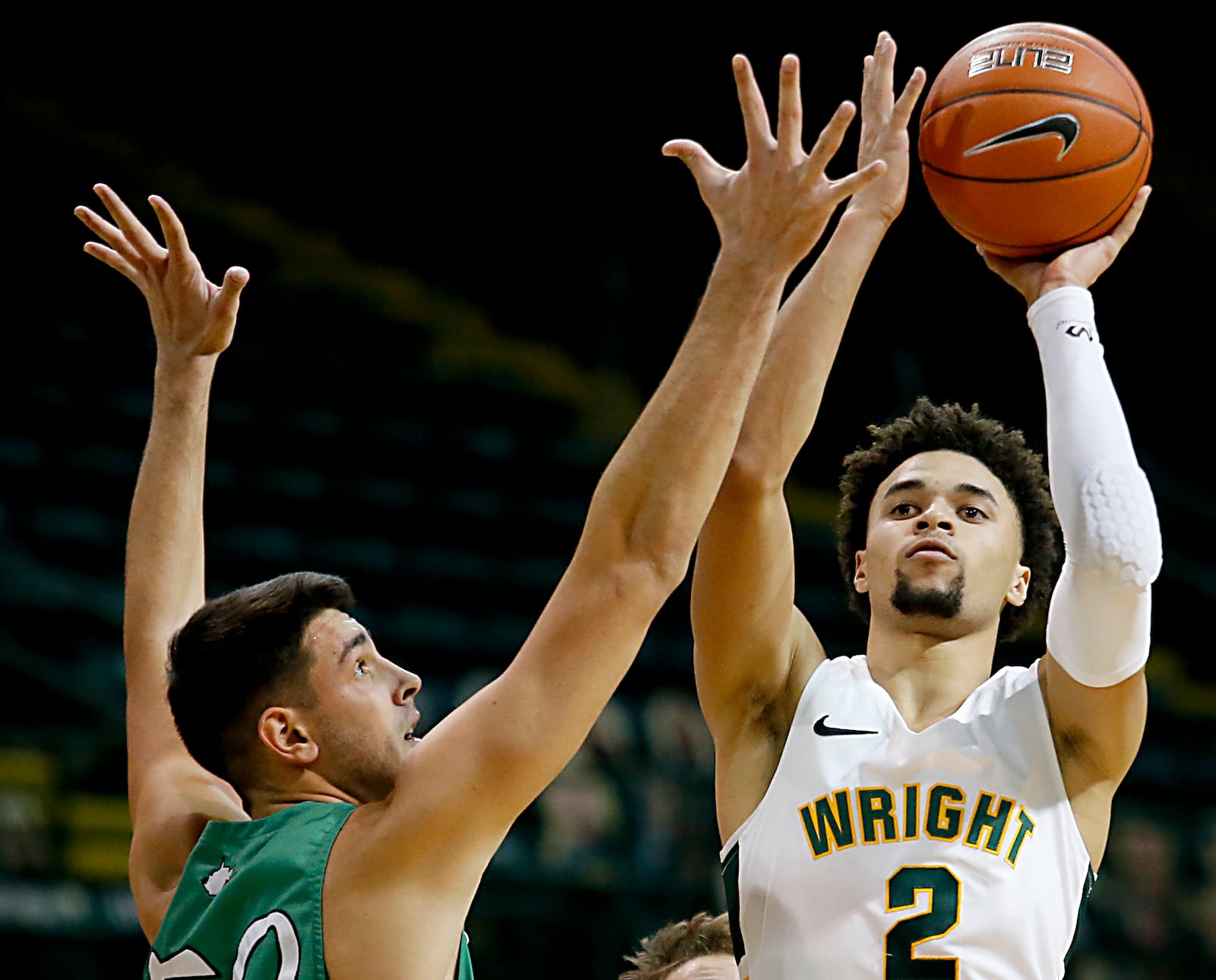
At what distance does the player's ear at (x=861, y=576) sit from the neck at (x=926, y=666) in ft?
0.33

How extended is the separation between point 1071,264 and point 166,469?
77.6 inches

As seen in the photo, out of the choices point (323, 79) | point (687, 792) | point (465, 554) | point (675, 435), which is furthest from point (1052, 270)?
point (323, 79)

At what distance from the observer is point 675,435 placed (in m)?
2.32

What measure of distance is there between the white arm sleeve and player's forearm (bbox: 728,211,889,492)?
0.41 metres

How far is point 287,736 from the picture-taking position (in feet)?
9.26

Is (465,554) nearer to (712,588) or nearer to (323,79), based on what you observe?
(323,79)

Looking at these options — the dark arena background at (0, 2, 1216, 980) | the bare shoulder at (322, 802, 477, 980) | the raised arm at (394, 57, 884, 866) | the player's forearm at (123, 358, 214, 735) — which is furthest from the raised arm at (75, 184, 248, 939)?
the dark arena background at (0, 2, 1216, 980)

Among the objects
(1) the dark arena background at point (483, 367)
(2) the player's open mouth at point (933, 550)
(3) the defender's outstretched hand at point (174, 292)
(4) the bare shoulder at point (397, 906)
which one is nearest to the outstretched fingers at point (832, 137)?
(2) the player's open mouth at point (933, 550)

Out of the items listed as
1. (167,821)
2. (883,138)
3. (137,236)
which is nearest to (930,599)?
(883,138)

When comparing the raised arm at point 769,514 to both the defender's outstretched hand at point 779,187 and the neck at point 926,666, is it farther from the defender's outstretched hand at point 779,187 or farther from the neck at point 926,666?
the defender's outstretched hand at point 779,187

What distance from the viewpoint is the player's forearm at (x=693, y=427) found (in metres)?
2.31

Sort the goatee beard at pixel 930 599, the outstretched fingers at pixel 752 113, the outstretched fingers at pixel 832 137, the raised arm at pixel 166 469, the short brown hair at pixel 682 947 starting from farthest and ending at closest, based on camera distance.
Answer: the short brown hair at pixel 682 947 → the raised arm at pixel 166 469 → the goatee beard at pixel 930 599 → the outstretched fingers at pixel 752 113 → the outstretched fingers at pixel 832 137

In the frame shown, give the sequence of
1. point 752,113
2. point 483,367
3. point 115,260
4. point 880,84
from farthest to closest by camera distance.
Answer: point 483,367, point 115,260, point 880,84, point 752,113

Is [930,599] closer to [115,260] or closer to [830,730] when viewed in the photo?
[830,730]
